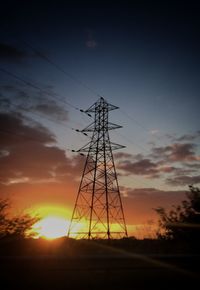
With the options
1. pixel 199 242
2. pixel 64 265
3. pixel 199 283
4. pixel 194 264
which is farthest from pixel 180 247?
pixel 64 265

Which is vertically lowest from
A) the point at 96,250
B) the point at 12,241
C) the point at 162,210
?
the point at 12,241

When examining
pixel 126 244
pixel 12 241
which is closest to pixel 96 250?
pixel 126 244

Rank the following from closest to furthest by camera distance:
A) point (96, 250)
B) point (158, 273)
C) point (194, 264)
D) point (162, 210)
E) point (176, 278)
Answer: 1. point (176, 278)
2. point (158, 273)
3. point (194, 264)
4. point (96, 250)
5. point (162, 210)

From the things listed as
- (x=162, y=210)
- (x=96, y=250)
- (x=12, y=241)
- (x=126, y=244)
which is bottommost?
(x=12, y=241)

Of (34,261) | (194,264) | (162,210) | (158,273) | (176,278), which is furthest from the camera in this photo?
(162,210)

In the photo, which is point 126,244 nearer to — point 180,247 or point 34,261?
point 180,247

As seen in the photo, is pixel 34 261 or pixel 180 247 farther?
pixel 180 247

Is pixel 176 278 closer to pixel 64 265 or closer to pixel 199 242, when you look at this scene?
pixel 64 265

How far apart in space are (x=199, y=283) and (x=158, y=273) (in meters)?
2.75

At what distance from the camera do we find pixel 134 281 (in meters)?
13.8

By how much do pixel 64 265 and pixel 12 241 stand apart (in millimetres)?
5171

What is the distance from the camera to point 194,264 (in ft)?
56.7

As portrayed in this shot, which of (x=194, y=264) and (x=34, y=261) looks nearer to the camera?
(x=34, y=261)

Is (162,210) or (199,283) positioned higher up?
(162,210)
